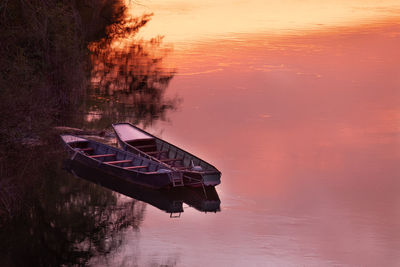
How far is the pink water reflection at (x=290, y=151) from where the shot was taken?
64.6ft

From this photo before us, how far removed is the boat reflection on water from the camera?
2222 cm

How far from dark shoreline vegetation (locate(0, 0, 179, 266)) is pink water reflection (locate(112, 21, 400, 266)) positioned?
162 cm

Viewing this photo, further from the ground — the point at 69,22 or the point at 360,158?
the point at 69,22

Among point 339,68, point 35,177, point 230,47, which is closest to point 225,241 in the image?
point 35,177

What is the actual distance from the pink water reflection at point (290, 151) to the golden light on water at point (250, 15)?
6621 millimetres

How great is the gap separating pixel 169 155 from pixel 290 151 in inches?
202

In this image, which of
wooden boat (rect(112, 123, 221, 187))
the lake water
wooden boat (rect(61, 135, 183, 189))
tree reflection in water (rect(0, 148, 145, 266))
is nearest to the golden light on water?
the lake water

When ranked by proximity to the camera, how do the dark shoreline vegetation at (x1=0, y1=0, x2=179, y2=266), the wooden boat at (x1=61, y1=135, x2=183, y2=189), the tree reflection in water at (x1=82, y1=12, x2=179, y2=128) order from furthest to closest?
the tree reflection in water at (x1=82, y1=12, x2=179, y2=128)
the wooden boat at (x1=61, y1=135, x2=183, y2=189)
the dark shoreline vegetation at (x1=0, y1=0, x2=179, y2=266)

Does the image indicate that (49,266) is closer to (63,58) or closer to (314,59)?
(63,58)

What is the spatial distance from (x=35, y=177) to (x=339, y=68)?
23853 mm

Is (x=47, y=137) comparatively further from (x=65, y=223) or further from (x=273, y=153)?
(x=273, y=153)

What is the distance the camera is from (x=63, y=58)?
88.5 ft

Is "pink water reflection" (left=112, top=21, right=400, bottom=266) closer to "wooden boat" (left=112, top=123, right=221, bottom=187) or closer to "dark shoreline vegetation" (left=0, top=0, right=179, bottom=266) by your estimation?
"wooden boat" (left=112, top=123, right=221, bottom=187)

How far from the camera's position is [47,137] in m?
26.3
